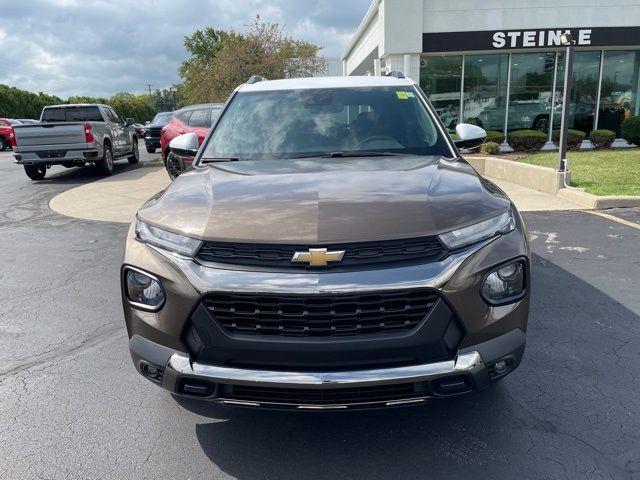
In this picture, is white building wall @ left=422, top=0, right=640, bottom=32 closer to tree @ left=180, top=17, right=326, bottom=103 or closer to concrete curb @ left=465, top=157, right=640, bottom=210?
concrete curb @ left=465, top=157, right=640, bottom=210

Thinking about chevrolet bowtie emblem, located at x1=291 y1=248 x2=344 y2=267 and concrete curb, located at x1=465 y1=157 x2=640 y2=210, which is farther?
concrete curb, located at x1=465 y1=157 x2=640 y2=210

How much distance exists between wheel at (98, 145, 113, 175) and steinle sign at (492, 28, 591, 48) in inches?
493

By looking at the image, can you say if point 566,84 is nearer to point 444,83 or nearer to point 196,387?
point 444,83

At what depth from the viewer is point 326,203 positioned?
2.42 metres

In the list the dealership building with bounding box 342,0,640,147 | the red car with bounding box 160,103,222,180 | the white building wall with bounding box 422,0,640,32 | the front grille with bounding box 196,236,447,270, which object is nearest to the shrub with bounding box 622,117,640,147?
the dealership building with bounding box 342,0,640,147

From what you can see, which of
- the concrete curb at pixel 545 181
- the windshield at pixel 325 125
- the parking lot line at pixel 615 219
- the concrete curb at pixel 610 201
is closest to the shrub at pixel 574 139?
the concrete curb at pixel 545 181

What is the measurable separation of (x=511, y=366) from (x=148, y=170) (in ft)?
48.8

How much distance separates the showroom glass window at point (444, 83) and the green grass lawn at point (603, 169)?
380 cm

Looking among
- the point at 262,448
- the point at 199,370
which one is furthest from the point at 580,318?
the point at 199,370

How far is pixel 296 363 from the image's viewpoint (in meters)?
2.16

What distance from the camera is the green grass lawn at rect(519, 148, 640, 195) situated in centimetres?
926

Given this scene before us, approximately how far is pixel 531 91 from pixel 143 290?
60.3 ft

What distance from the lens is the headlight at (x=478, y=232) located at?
87.9 inches

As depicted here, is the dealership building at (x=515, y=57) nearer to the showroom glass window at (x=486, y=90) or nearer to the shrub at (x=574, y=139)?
the showroom glass window at (x=486, y=90)
